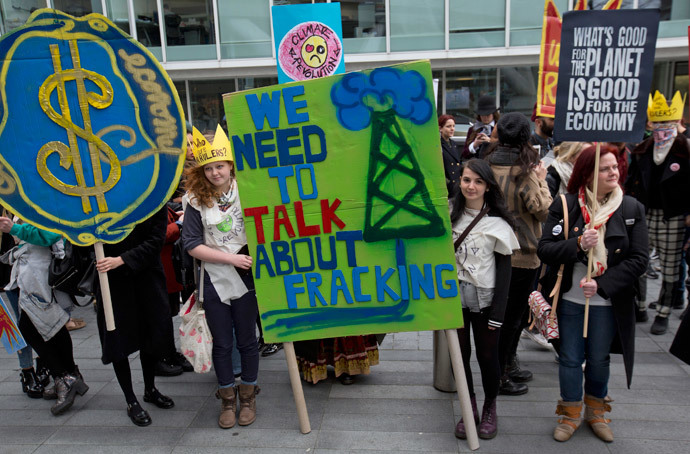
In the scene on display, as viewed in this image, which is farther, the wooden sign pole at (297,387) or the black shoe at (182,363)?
the black shoe at (182,363)

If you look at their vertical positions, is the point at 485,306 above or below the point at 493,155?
below

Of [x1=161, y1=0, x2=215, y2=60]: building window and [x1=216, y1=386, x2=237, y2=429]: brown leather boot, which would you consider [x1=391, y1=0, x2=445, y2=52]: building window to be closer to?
[x1=161, y1=0, x2=215, y2=60]: building window

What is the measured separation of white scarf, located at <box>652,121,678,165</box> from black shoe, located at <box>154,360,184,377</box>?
4.69 metres

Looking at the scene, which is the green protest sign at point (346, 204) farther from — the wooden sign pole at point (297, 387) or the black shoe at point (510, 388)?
the black shoe at point (510, 388)

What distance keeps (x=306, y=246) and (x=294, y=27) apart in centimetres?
265

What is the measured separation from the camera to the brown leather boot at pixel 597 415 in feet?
11.0

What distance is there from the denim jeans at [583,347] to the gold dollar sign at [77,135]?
2878 mm

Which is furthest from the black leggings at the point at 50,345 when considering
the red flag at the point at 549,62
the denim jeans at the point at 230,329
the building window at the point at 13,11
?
the building window at the point at 13,11

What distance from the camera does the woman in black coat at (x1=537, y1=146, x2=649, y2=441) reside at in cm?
319

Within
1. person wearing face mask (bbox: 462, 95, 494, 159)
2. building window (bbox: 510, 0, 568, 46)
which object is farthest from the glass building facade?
person wearing face mask (bbox: 462, 95, 494, 159)

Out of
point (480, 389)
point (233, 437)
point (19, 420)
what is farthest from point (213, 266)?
point (480, 389)

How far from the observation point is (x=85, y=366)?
4758 mm

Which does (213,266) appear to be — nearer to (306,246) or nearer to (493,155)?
(306,246)

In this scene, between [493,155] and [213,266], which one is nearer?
[213,266]
